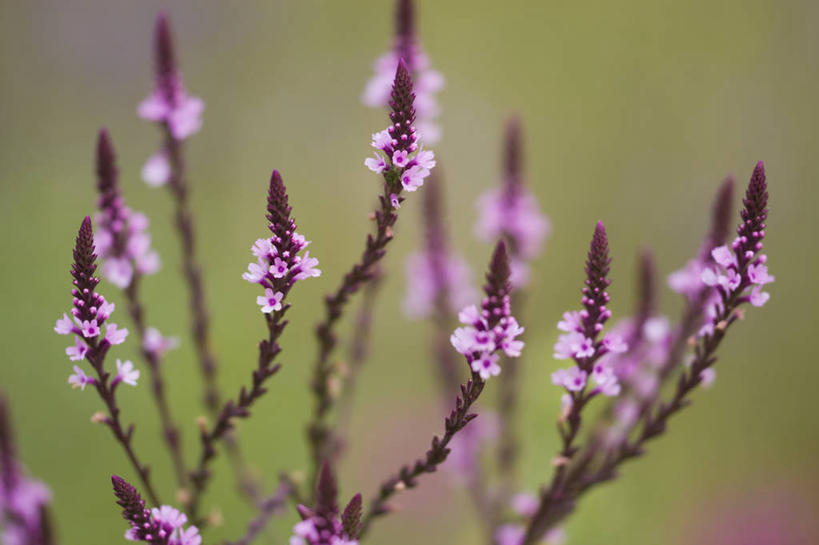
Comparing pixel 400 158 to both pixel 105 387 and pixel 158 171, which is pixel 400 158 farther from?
pixel 158 171

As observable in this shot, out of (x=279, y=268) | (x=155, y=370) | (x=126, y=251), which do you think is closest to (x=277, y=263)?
(x=279, y=268)

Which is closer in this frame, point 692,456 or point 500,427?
point 500,427

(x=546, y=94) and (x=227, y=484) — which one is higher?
(x=546, y=94)

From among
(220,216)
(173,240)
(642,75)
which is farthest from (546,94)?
(173,240)

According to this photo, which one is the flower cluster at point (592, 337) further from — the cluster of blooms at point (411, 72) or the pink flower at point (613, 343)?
the cluster of blooms at point (411, 72)

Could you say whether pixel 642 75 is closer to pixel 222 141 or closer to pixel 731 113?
pixel 731 113

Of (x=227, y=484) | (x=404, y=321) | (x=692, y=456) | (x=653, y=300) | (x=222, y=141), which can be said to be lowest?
(x=653, y=300)
